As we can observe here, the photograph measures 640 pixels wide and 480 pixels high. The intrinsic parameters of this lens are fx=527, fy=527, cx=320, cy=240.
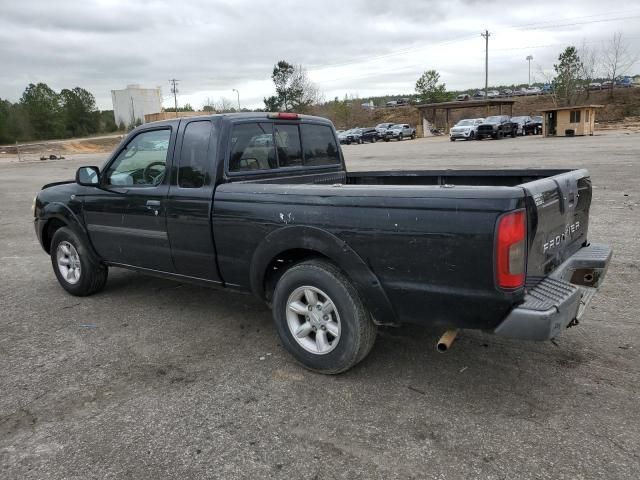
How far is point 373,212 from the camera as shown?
10.3 feet

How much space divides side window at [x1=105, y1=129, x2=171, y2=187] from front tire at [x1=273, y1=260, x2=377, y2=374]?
1686 mm

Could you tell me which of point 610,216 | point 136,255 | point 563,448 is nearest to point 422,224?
point 563,448

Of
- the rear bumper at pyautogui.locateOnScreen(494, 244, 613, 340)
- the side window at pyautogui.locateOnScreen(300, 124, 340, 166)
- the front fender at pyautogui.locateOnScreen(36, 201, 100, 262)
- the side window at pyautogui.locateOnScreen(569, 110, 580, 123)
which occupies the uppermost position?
the side window at pyautogui.locateOnScreen(569, 110, 580, 123)

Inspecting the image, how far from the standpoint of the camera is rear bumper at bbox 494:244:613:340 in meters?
2.78

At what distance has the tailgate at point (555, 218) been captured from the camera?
294 cm

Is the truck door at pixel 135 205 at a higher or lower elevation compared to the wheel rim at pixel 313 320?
higher

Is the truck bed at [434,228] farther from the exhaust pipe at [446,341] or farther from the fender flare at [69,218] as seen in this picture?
the fender flare at [69,218]

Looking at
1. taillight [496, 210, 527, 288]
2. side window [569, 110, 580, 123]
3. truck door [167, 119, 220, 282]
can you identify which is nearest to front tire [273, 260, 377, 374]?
truck door [167, 119, 220, 282]

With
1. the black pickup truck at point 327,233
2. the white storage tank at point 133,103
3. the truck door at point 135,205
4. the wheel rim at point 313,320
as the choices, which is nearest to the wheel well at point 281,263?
the black pickup truck at point 327,233

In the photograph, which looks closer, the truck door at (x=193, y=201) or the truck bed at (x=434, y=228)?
the truck bed at (x=434, y=228)

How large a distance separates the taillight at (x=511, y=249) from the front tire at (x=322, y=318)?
37.2 inches

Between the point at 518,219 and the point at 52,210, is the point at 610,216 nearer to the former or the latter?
the point at 518,219

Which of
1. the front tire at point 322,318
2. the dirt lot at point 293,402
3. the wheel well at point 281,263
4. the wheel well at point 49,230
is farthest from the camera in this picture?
the wheel well at point 49,230

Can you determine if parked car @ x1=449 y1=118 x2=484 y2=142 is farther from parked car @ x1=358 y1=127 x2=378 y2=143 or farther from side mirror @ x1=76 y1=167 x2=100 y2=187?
side mirror @ x1=76 y1=167 x2=100 y2=187
